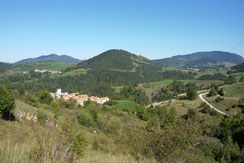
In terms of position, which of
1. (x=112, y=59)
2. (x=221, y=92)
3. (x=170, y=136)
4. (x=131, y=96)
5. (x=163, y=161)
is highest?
(x=112, y=59)

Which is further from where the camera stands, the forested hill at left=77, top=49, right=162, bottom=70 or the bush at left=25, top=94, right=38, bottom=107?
the forested hill at left=77, top=49, right=162, bottom=70

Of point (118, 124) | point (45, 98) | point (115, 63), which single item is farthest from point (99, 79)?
point (118, 124)

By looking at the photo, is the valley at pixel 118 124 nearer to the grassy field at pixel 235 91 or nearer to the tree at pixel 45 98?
the grassy field at pixel 235 91

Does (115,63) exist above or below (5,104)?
above

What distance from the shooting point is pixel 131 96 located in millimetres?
80688

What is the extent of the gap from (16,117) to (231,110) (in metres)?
43.6

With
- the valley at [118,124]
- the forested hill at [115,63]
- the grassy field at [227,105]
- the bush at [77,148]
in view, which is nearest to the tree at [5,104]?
the valley at [118,124]

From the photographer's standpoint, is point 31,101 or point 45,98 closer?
point 31,101

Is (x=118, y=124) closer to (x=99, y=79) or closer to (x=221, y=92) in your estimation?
(x=221, y=92)

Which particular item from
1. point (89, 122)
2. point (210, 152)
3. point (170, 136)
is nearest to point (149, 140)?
point (170, 136)

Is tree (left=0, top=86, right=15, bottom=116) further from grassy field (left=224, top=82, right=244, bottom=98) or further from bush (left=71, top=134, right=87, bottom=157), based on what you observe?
grassy field (left=224, top=82, right=244, bottom=98)

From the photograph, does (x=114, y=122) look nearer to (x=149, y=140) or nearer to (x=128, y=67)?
A: (x=149, y=140)

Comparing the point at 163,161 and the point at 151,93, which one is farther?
the point at 151,93

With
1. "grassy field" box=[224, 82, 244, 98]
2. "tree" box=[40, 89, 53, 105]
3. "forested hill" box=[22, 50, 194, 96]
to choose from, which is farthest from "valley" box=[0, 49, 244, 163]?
"forested hill" box=[22, 50, 194, 96]
